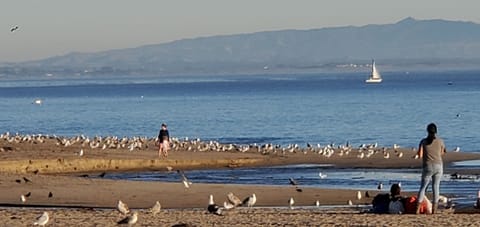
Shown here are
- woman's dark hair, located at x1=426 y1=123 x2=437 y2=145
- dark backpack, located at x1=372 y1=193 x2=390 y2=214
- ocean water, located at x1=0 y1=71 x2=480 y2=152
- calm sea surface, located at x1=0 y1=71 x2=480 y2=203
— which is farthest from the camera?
ocean water, located at x1=0 y1=71 x2=480 y2=152

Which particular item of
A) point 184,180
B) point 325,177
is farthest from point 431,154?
point 325,177

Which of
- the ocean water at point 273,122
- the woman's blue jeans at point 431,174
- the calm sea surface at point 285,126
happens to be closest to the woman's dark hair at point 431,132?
the woman's blue jeans at point 431,174

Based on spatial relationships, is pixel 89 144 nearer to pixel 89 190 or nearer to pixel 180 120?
pixel 89 190

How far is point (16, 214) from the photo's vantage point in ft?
69.9

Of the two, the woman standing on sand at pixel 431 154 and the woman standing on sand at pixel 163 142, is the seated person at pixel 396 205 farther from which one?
the woman standing on sand at pixel 163 142

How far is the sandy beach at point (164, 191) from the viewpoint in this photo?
1953 centimetres

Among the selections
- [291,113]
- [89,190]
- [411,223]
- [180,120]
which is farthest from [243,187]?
[291,113]

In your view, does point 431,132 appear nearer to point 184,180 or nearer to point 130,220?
point 130,220

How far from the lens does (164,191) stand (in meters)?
27.9

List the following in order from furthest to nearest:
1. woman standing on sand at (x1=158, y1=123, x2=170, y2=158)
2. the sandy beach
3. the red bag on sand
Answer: woman standing on sand at (x1=158, y1=123, x2=170, y2=158), the red bag on sand, the sandy beach

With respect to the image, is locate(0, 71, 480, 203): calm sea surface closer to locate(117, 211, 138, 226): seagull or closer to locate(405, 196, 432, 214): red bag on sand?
locate(405, 196, 432, 214): red bag on sand

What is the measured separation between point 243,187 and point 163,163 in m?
8.10

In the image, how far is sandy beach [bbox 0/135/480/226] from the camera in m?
19.5

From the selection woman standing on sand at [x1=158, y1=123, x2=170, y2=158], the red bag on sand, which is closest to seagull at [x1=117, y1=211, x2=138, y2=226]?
the red bag on sand
